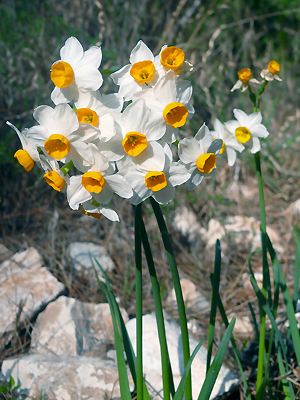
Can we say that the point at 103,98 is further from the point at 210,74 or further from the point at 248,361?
the point at 210,74

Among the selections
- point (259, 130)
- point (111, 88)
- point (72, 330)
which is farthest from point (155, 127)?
point (111, 88)

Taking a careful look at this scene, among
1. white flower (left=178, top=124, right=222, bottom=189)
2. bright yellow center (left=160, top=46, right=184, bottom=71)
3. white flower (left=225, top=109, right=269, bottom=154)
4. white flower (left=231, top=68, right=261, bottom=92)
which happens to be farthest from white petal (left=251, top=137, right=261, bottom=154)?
bright yellow center (left=160, top=46, right=184, bottom=71)

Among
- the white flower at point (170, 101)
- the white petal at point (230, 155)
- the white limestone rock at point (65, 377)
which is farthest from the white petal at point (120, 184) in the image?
the white limestone rock at point (65, 377)

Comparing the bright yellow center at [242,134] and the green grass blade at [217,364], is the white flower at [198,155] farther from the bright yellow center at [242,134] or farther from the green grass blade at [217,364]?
the bright yellow center at [242,134]

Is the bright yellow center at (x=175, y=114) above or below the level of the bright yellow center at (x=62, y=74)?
below

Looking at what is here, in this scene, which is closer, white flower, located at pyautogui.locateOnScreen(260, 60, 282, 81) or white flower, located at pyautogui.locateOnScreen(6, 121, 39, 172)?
white flower, located at pyautogui.locateOnScreen(6, 121, 39, 172)

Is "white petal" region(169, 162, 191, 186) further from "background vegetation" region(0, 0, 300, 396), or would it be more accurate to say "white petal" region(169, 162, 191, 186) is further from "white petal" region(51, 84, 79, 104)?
"background vegetation" region(0, 0, 300, 396)

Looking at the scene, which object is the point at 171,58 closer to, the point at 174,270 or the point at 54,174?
the point at 54,174
